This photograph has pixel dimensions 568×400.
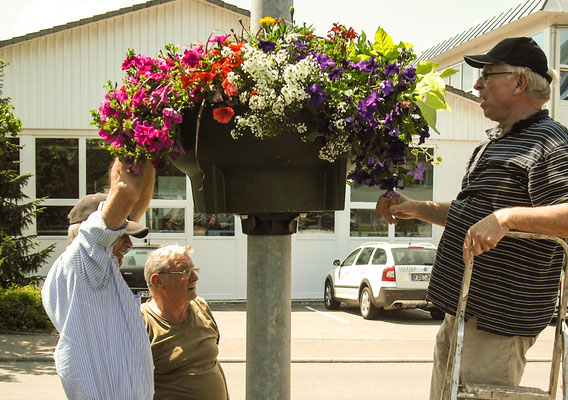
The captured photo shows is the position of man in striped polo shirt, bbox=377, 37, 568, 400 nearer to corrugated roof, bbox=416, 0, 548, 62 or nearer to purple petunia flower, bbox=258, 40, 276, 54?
Answer: purple petunia flower, bbox=258, 40, 276, 54

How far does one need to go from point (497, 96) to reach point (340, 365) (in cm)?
710

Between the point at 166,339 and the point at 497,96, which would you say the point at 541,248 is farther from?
the point at 166,339

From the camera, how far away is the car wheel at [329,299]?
1479 centimetres

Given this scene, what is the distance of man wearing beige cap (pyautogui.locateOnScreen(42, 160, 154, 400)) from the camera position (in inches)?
83.6

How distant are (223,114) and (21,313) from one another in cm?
1006

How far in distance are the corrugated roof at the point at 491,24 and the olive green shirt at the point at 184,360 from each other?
43.2 ft

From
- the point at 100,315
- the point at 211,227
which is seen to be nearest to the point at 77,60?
the point at 211,227

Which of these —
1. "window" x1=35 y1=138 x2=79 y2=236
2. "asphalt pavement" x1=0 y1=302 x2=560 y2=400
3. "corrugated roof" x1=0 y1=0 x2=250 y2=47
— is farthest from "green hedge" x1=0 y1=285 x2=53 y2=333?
"corrugated roof" x1=0 y1=0 x2=250 y2=47

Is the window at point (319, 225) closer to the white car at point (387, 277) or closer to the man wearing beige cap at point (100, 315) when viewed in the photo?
the white car at point (387, 277)

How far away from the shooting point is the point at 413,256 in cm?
1276

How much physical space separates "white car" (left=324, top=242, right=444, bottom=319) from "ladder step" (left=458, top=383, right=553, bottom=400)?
382 inches

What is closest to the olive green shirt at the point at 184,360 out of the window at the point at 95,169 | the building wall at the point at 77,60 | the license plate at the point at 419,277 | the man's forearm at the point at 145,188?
the man's forearm at the point at 145,188

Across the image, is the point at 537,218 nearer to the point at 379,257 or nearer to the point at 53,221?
the point at 379,257

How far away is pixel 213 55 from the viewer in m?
1.80
